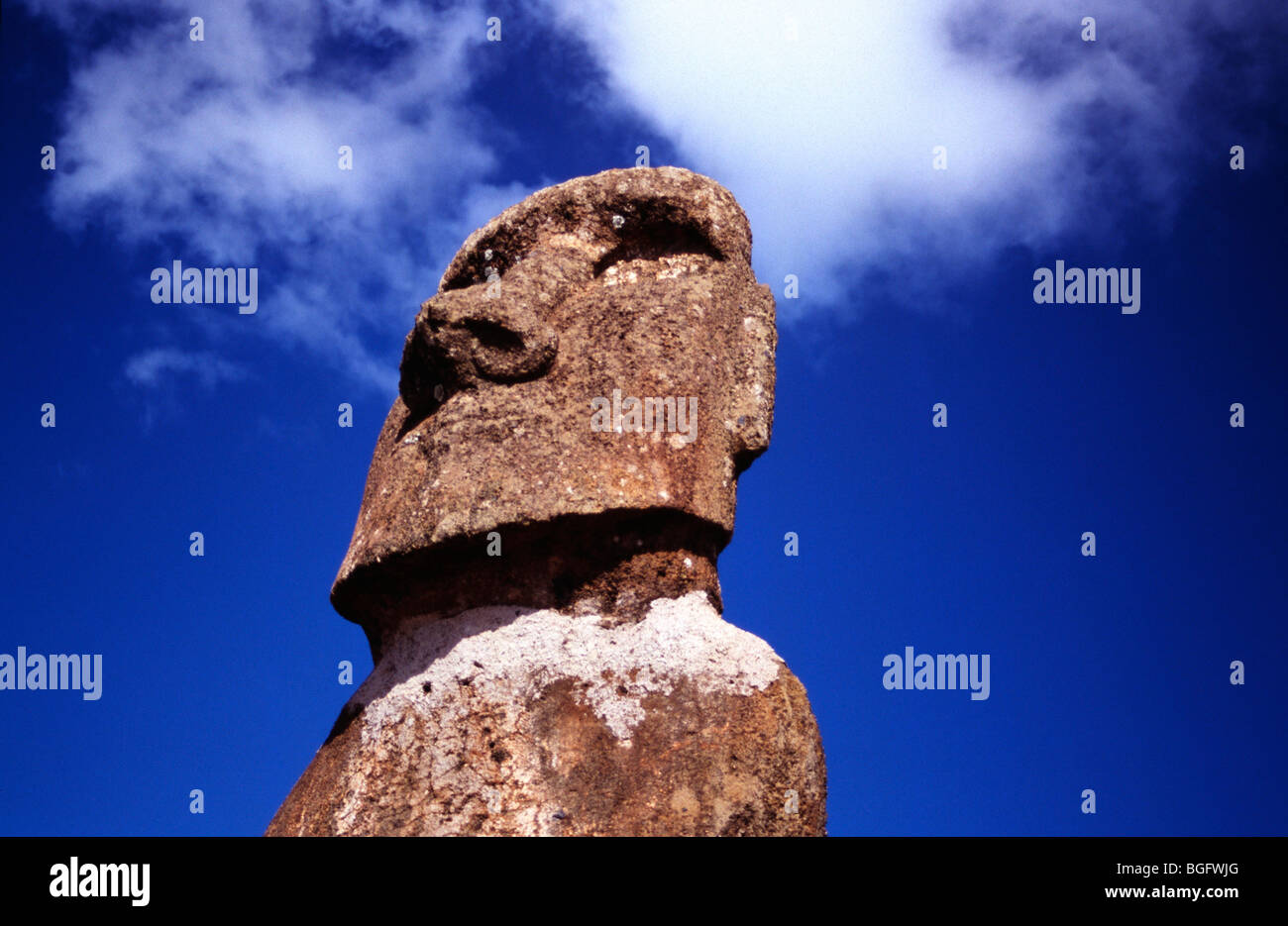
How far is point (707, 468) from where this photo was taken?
4109 mm

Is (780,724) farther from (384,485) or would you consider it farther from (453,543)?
(384,485)

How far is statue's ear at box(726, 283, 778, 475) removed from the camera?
4.34 metres

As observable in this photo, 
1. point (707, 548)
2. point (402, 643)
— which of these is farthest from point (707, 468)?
point (402, 643)

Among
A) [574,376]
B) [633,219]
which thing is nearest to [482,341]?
[574,376]

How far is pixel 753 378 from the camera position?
4.46 metres

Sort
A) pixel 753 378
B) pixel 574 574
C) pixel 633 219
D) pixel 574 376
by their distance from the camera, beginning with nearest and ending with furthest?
pixel 574 574 < pixel 574 376 < pixel 753 378 < pixel 633 219

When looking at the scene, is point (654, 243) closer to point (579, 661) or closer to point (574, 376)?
point (574, 376)

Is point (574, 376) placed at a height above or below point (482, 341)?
below

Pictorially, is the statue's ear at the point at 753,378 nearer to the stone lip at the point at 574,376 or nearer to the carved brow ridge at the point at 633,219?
the stone lip at the point at 574,376

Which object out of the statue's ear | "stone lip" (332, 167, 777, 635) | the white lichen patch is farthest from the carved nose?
the white lichen patch

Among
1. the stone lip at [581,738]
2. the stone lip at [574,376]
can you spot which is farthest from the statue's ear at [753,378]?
the stone lip at [581,738]

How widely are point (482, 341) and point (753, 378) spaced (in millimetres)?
938

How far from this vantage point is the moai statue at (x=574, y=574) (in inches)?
145

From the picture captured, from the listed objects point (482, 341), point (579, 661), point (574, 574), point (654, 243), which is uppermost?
point (654, 243)
